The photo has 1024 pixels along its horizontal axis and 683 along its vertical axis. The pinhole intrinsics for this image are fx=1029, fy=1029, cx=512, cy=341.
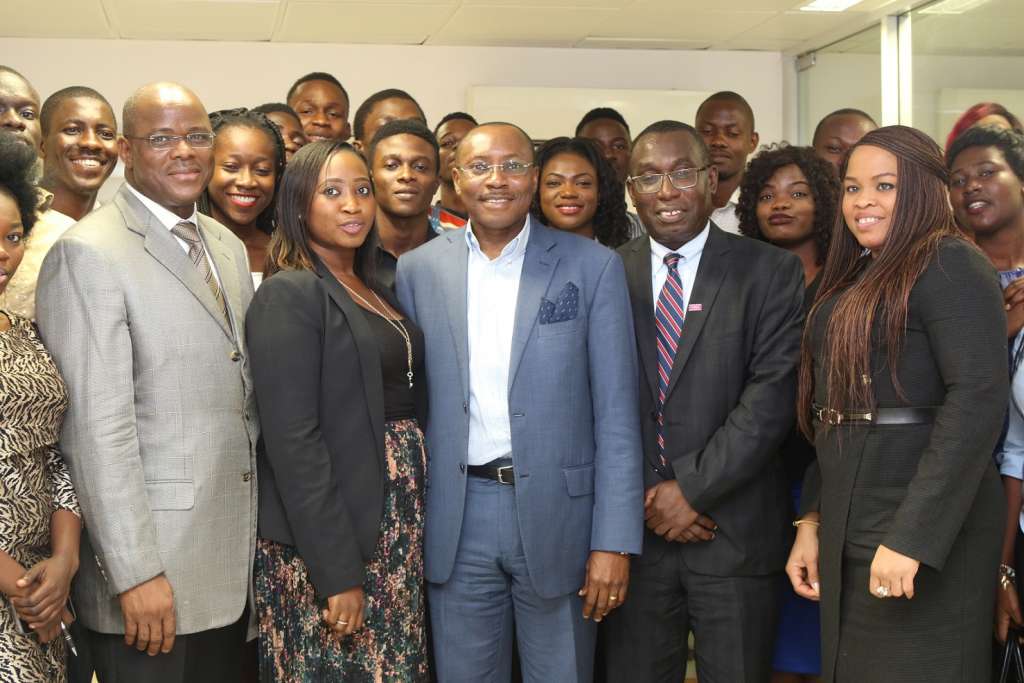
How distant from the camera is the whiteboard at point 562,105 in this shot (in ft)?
27.6

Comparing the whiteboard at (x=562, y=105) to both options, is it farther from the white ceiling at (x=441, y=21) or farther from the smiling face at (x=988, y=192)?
the smiling face at (x=988, y=192)

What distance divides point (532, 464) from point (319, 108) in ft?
9.85

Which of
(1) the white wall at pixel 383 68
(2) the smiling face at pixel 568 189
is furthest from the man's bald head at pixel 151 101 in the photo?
(1) the white wall at pixel 383 68

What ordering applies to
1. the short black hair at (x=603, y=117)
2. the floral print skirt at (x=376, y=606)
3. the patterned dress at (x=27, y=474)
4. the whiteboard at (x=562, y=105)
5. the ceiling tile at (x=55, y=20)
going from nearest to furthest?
the patterned dress at (x=27, y=474) → the floral print skirt at (x=376, y=606) → the short black hair at (x=603, y=117) → the ceiling tile at (x=55, y=20) → the whiteboard at (x=562, y=105)

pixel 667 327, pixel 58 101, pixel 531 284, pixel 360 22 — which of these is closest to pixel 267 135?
pixel 58 101

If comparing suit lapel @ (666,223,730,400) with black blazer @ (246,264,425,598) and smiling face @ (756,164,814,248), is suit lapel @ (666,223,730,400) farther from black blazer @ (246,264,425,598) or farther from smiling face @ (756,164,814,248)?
black blazer @ (246,264,425,598)

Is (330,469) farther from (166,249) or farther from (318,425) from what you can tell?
(166,249)

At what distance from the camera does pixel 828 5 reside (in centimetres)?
723

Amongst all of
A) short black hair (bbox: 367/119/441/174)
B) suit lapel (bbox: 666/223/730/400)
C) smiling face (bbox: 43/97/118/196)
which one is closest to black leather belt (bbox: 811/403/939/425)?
suit lapel (bbox: 666/223/730/400)

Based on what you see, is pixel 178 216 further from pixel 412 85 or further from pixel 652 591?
pixel 412 85

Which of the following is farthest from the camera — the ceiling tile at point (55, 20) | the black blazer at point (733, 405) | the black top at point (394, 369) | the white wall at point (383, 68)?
the white wall at point (383, 68)

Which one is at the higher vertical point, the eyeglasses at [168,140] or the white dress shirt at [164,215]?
the eyeglasses at [168,140]

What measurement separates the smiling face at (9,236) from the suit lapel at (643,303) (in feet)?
5.31

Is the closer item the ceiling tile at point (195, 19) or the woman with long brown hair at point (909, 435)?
the woman with long brown hair at point (909, 435)
